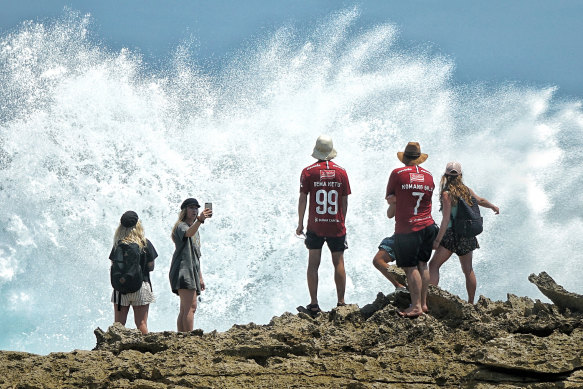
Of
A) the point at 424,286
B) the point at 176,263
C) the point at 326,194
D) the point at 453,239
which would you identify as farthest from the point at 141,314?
the point at 453,239

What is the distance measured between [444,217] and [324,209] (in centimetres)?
151

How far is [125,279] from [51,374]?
166cm

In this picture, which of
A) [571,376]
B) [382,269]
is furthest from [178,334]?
[571,376]

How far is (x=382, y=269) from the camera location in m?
9.44

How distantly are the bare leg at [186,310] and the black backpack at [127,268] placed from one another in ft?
1.82

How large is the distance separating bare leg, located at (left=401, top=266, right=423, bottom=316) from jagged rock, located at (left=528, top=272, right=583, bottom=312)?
1241 mm

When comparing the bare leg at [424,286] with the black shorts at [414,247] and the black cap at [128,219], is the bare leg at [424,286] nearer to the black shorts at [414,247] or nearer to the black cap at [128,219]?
the black shorts at [414,247]

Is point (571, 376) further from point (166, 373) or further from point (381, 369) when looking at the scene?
point (166, 373)

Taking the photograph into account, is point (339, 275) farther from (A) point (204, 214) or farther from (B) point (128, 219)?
(B) point (128, 219)

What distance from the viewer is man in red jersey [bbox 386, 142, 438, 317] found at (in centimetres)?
855

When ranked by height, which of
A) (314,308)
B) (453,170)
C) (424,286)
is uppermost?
(453,170)

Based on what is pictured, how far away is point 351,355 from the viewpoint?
761 centimetres

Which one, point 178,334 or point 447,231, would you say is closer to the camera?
point 178,334

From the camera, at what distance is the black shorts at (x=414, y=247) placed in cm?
853
